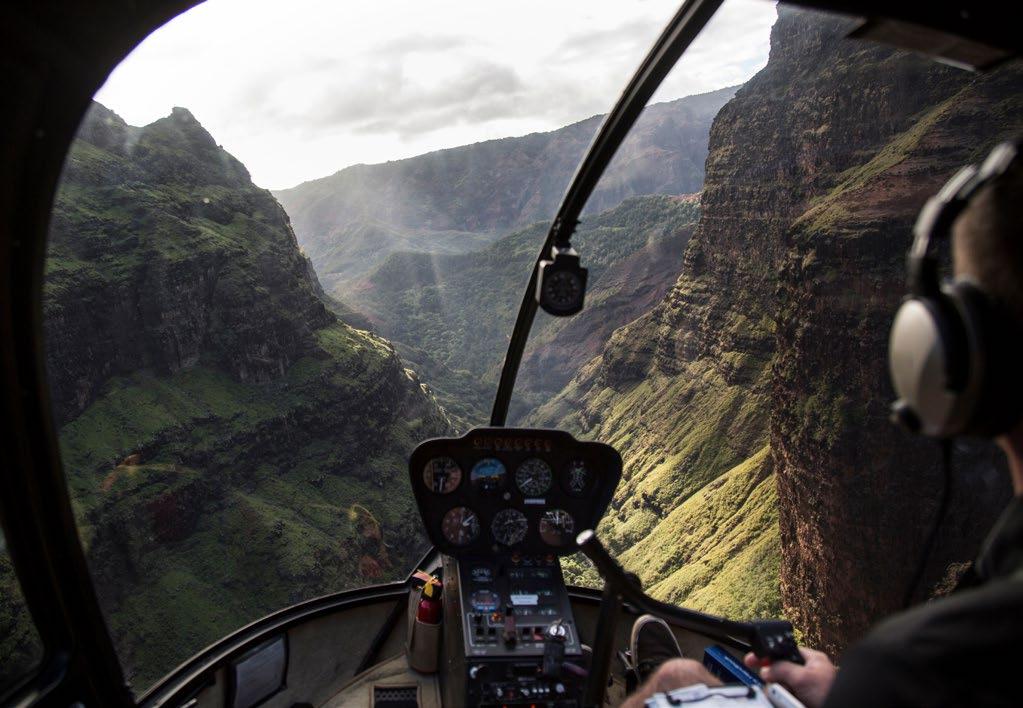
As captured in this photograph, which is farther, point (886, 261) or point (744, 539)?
point (744, 539)

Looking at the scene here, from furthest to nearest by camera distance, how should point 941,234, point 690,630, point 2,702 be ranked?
point 690,630, point 2,702, point 941,234

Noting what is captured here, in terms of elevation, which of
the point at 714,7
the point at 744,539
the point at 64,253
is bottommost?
the point at 744,539

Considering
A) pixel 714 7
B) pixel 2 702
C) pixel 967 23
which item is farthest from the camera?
pixel 714 7

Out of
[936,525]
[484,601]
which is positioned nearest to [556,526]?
[484,601]

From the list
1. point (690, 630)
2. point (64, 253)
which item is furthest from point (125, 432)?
point (690, 630)

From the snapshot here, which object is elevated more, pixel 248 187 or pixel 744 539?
pixel 248 187

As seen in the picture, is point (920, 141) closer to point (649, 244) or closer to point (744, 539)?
point (744, 539)

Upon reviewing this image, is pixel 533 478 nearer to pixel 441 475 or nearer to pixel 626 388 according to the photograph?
pixel 441 475
